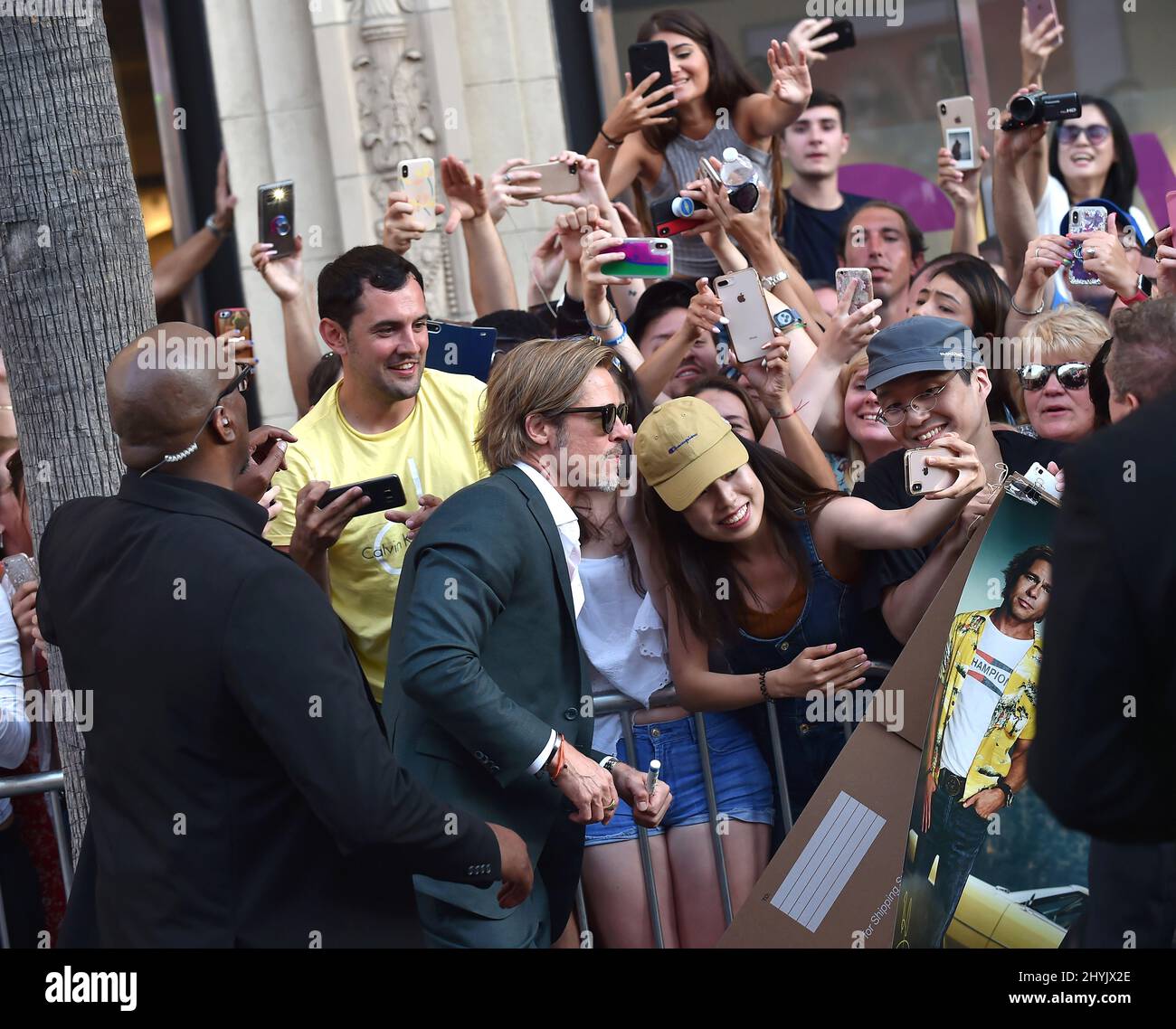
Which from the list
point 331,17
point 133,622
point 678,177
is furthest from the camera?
point 331,17

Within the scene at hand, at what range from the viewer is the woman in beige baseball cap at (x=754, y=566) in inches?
156

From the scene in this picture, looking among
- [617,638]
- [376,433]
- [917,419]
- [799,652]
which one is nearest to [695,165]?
[376,433]

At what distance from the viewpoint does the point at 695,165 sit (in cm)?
594

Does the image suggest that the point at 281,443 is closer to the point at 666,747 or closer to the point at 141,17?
the point at 666,747

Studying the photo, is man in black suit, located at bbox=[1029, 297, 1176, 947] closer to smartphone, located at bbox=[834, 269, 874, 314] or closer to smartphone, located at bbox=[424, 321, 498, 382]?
smartphone, located at bbox=[834, 269, 874, 314]

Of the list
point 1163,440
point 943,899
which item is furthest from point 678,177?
point 1163,440

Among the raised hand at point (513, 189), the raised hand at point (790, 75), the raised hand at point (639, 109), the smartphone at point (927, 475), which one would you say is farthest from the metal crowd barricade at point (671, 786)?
the raised hand at point (790, 75)

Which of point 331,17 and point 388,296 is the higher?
point 331,17

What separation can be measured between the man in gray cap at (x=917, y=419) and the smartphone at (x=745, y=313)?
52 cm

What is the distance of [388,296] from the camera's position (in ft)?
14.8

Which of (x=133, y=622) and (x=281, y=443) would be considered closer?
(x=133, y=622)

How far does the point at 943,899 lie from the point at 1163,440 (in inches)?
49.8

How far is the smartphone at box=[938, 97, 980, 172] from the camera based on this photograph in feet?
18.5

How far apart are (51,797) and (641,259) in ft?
8.12
